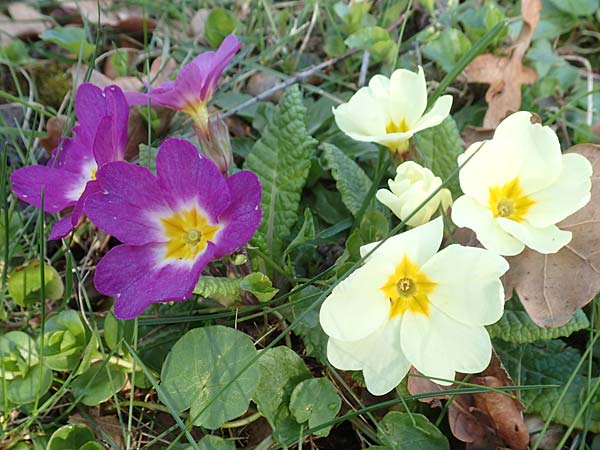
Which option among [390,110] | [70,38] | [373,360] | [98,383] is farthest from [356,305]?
[70,38]

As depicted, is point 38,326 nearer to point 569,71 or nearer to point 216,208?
point 216,208

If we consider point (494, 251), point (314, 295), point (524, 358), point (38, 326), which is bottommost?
point (524, 358)

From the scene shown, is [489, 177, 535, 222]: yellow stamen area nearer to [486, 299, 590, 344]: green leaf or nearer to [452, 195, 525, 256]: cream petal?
[452, 195, 525, 256]: cream petal

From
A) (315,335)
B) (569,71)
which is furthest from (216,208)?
(569,71)

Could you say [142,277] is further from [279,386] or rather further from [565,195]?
[565,195]

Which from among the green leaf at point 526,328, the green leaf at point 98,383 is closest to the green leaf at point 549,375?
the green leaf at point 526,328

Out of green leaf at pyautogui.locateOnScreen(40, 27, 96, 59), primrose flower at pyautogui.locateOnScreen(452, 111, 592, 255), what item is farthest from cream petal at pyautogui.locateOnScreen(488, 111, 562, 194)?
green leaf at pyautogui.locateOnScreen(40, 27, 96, 59)

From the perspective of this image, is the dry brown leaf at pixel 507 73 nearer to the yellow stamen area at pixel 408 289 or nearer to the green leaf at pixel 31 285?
the yellow stamen area at pixel 408 289
